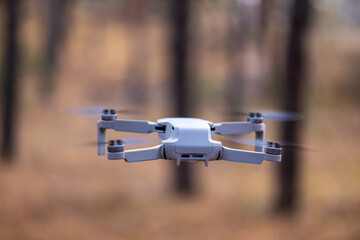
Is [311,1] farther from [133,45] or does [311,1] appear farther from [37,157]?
[133,45]

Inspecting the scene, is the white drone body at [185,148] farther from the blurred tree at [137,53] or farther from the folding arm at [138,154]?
the blurred tree at [137,53]

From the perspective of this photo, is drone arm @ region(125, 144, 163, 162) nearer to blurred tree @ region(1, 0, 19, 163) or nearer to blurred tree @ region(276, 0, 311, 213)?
blurred tree @ region(276, 0, 311, 213)

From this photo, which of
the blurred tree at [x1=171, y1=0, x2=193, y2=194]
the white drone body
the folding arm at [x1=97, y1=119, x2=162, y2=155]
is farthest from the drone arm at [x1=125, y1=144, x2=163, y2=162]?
the blurred tree at [x1=171, y1=0, x2=193, y2=194]

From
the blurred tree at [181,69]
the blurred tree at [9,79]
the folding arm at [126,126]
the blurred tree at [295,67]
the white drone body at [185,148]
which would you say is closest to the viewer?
the white drone body at [185,148]

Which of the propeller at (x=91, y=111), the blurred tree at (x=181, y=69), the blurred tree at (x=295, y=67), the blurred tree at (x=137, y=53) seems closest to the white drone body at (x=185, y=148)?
the propeller at (x=91, y=111)

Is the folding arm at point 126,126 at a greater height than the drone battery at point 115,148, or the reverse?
the folding arm at point 126,126
